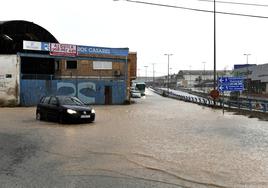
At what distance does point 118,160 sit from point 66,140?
4.51 meters

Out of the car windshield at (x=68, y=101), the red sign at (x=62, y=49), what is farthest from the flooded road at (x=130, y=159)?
the red sign at (x=62, y=49)

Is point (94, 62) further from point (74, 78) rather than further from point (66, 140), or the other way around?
point (66, 140)

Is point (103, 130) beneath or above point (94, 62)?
beneath

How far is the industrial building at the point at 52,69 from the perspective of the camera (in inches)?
1694

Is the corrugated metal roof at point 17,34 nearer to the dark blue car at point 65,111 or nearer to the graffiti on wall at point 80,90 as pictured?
the graffiti on wall at point 80,90

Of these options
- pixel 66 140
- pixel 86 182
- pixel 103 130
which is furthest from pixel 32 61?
pixel 86 182

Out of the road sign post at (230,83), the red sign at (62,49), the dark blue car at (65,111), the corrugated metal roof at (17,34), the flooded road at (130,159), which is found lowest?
the flooded road at (130,159)

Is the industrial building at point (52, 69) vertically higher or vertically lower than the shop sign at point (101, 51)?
lower

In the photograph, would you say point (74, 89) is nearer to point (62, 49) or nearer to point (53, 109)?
point (62, 49)

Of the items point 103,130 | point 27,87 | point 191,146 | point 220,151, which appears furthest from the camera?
point 27,87

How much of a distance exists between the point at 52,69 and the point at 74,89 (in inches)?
171

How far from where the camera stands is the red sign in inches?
1838

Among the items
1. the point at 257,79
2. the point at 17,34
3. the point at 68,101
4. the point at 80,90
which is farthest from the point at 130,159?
the point at 257,79

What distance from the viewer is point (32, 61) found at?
162 ft
